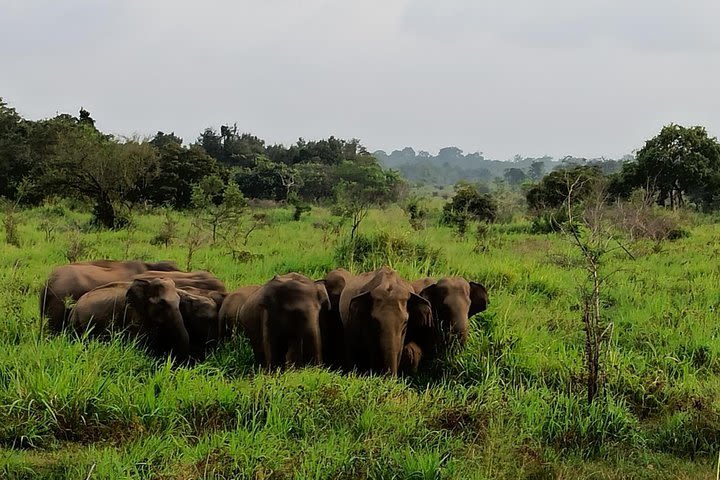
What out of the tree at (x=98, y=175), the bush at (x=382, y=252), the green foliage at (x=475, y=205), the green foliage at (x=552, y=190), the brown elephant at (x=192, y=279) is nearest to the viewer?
the brown elephant at (x=192, y=279)

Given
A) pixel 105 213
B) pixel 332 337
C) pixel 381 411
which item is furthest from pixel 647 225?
pixel 381 411

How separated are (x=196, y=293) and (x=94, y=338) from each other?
1132 millimetres

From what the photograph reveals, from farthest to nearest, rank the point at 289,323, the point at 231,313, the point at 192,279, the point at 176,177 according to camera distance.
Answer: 1. the point at 176,177
2. the point at 192,279
3. the point at 231,313
4. the point at 289,323

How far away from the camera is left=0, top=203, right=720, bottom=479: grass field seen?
3992mm

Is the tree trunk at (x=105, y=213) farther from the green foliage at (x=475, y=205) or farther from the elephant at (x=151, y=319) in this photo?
the elephant at (x=151, y=319)

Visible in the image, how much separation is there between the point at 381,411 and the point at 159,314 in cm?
240

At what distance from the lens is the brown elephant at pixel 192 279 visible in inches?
281

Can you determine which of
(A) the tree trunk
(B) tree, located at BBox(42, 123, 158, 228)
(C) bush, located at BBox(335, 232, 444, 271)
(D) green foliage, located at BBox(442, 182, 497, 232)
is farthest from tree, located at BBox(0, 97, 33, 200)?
(C) bush, located at BBox(335, 232, 444, 271)

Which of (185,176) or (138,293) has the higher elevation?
(185,176)

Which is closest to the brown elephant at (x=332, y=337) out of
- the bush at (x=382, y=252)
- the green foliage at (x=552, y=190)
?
the bush at (x=382, y=252)

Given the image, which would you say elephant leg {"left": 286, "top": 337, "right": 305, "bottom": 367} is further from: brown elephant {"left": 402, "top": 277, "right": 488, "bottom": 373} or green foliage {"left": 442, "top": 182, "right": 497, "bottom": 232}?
green foliage {"left": 442, "top": 182, "right": 497, "bottom": 232}

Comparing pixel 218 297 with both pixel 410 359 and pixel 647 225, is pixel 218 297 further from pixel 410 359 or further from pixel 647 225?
pixel 647 225

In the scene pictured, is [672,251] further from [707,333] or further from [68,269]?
[68,269]

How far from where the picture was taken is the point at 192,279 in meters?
7.33
